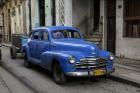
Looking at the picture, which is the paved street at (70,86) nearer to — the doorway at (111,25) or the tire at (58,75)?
the tire at (58,75)

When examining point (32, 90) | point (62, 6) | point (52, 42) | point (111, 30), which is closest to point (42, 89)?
point (32, 90)

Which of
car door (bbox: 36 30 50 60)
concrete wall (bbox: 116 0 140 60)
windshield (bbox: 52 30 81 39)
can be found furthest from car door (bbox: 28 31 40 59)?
concrete wall (bbox: 116 0 140 60)

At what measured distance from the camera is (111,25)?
18297 millimetres

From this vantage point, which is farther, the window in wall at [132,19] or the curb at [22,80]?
the window in wall at [132,19]

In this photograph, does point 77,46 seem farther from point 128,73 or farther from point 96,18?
point 96,18

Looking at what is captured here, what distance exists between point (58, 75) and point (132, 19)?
7193 millimetres

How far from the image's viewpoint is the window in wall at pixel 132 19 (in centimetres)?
1584

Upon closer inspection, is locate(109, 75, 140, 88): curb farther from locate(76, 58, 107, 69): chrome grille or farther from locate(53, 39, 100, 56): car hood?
locate(53, 39, 100, 56): car hood

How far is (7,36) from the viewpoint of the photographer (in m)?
47.1

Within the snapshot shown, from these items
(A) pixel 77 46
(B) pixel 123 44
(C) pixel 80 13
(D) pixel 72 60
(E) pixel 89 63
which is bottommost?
(E) pixel 89 63

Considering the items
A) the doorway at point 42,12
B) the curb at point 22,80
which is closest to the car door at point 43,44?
the curb at point 22,80

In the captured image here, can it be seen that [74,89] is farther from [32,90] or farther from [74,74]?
[32,90]

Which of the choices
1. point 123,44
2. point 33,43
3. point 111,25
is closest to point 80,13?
point 111,25

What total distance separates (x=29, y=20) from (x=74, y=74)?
24103mm
